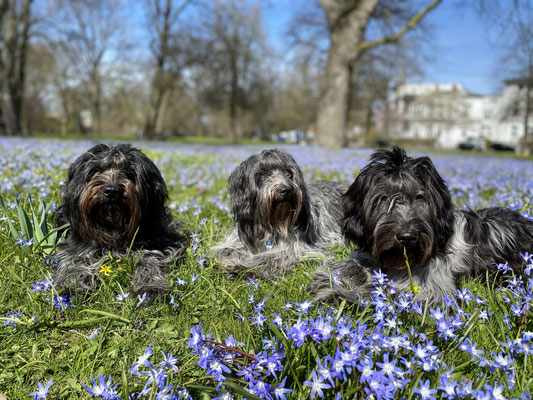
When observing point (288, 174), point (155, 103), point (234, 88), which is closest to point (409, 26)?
point (288, 174)

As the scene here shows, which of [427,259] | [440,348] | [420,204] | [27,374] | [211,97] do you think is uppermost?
[211,97]

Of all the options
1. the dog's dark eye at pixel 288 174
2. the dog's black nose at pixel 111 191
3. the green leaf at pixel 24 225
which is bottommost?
the green leaf at pixel 24 225

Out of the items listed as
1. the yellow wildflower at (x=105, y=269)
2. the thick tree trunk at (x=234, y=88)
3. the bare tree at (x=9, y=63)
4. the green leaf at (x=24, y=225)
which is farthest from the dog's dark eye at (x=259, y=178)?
the thick tree trunk at (x=234, y=88)

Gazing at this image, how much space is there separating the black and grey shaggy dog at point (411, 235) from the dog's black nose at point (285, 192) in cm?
98

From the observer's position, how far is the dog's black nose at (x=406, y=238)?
295cm

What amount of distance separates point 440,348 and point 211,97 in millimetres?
48865

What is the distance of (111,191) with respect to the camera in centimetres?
341

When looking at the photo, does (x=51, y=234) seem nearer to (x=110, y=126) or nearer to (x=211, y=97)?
(x=211, y=97)

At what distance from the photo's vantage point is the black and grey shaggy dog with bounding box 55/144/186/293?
3.45m

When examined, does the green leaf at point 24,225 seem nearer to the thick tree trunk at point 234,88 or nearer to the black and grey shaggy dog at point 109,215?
the black and grey shaggy dog at point 109,215

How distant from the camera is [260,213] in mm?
4500

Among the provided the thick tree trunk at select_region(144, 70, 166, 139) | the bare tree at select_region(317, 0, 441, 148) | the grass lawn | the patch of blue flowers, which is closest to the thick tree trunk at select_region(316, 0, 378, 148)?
the bare tree at select_region(317, 0, 441, 148)

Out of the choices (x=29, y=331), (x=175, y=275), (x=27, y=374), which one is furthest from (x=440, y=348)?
(x=29, y=331)

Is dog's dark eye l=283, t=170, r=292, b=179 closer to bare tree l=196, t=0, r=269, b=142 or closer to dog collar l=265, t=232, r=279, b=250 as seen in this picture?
dog collar l=265, t=232, r=279, b=250
